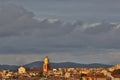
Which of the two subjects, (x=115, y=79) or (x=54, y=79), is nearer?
(x=115, y=79)

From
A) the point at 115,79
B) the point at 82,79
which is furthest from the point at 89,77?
the point at 115,79

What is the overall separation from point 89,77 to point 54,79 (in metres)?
9.51

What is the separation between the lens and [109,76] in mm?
156750

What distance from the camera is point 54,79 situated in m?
162

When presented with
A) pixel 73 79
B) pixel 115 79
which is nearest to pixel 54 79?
pixel 73 79

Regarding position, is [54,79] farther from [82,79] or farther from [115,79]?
[115,79]

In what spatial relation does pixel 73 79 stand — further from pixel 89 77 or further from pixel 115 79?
pixel 115 79

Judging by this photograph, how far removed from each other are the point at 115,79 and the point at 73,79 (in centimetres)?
1625

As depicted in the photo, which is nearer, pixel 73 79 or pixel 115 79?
pixel 115 79

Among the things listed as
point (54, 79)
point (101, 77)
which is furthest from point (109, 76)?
point (54, 79)

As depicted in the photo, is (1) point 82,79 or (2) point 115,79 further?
(1) point 82,79

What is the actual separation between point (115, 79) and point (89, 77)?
18.0 m

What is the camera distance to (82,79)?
164 meters

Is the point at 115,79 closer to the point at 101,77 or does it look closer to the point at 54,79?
Result: the point at 101,77
